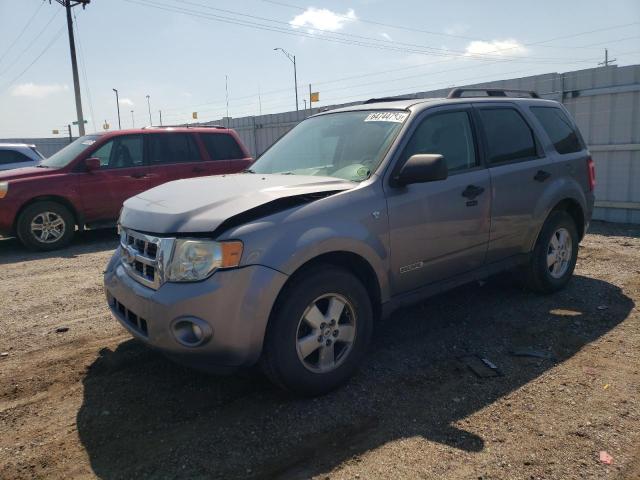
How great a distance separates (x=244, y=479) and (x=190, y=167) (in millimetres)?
7490

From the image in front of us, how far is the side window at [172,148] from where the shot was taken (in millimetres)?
9141

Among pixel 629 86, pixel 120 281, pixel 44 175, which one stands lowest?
pixel 120 281

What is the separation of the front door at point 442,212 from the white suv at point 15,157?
10860mm

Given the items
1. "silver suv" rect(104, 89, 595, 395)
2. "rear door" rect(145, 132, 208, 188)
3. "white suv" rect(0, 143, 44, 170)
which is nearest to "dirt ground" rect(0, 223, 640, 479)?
"silver suv" rect(104, 89, 595, 395)

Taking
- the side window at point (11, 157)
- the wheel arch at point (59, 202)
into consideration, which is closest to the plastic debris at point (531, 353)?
the wheel arch at point (59, 202)

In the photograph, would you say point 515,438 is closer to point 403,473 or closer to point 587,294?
point 403,473

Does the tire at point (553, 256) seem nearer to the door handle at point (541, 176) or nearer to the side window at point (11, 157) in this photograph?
→ the door handle at point (541, 176)

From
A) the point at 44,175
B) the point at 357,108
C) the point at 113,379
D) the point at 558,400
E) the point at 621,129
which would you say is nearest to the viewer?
the point at 558,400

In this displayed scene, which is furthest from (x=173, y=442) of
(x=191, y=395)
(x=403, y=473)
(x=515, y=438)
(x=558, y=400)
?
(x=558, y=400)

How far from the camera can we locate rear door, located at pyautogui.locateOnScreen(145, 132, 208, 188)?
911cm

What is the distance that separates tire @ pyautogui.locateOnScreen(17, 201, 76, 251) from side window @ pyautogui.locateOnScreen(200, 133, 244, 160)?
8.73ft

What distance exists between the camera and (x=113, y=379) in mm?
3635

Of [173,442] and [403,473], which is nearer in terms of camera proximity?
[403,473]

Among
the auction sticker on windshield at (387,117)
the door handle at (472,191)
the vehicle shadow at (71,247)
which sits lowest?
the vehicle shadow at (71,247)
